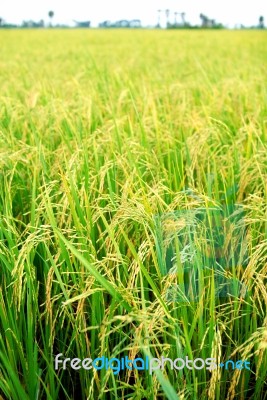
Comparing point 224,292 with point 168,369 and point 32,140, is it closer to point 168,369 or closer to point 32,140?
point 168,369

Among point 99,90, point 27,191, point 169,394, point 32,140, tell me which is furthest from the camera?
point 99,90

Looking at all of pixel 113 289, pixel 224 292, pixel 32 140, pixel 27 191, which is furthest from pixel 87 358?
pixel 32 140

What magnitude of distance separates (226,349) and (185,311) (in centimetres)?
22

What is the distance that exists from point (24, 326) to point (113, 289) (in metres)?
0.30

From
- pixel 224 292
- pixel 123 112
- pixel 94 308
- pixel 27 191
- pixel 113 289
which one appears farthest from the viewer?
pixel 123 112

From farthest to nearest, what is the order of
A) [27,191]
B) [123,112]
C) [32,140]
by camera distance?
[123,112], [32,140], [27,191]

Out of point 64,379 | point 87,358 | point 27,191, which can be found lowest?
point 64,379

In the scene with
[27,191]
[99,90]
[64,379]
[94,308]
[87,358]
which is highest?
[99,90]

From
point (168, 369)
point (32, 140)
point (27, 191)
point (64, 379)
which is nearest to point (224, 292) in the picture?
point (168, 369)

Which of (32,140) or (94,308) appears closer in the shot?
(94,308)

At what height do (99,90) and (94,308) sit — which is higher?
(99,90)

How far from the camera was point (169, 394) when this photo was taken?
84 centimetres

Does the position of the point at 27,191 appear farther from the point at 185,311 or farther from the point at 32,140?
the point at 185,311

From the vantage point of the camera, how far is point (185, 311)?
1127 mm
